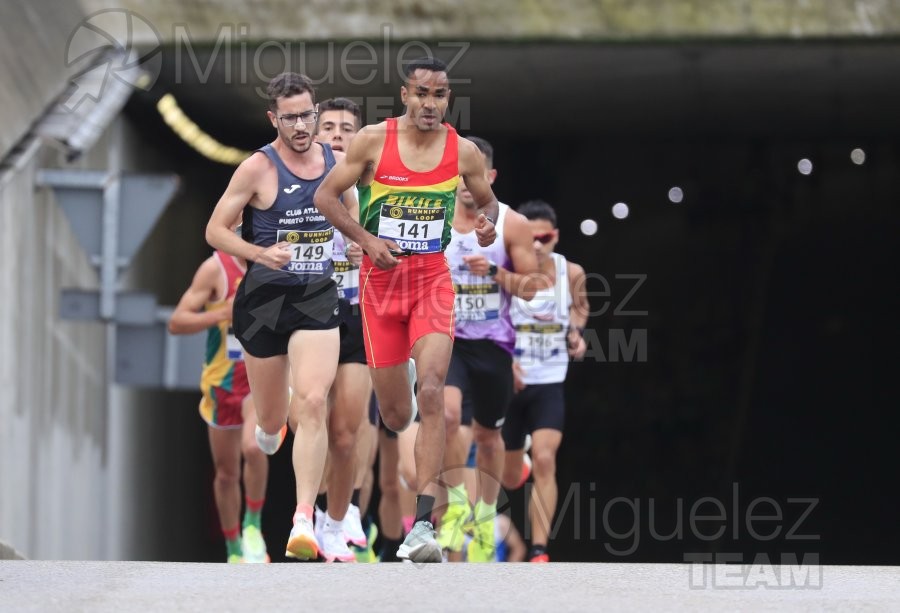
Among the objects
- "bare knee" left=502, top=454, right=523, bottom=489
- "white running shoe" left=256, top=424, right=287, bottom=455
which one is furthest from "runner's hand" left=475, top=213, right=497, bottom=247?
"bare knee" left=502, top=454, right=523, bottom=489

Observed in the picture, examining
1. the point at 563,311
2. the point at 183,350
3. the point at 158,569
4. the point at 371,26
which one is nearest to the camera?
the point at 158,569

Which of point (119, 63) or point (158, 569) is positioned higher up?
point (119, 63)

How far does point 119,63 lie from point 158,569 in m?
9.17

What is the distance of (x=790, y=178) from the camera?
78.0 feet

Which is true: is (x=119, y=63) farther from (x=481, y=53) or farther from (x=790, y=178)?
(x=790, y=178)

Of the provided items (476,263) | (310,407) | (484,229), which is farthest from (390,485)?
(484,229)

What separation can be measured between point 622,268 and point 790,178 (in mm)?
2614

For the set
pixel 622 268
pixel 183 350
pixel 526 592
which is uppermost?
pixel 622 268

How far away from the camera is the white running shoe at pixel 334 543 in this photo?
29.9ft

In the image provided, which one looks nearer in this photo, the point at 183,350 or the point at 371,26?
the point at 183,350

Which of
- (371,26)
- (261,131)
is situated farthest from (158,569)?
(261,131)

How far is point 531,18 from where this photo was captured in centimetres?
1558

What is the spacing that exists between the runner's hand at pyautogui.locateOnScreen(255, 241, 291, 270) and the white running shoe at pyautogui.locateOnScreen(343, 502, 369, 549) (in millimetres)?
2060

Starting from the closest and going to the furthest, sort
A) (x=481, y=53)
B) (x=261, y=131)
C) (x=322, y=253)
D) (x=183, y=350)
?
1. (x=322, y=253)
2. (x=183, y=350)
3. (x=481, y=53)
4. (x=261, y=131)
